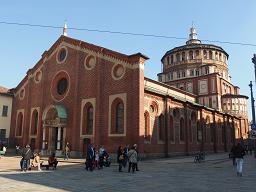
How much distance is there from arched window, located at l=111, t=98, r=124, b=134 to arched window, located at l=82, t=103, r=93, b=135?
10.6ft

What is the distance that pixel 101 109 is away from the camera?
91.0 feet

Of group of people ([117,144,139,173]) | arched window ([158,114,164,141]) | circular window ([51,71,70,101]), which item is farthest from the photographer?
circular window ([51,71,70,101])

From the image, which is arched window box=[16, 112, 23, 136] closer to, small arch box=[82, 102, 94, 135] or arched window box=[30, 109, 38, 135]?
arched window box=[30, 109, 38, 135]

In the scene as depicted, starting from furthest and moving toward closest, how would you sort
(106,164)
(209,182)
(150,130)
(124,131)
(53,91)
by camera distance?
(53,91) → (150,130) → (124,131) → (106,164) → (209,182)

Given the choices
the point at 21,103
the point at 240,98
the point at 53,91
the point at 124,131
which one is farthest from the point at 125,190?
the point at 240,98

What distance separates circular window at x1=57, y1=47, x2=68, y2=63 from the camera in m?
33.7

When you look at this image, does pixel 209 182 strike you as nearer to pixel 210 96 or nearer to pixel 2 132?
pixel 2 132

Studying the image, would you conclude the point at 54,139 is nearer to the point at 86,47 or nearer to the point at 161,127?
the point at 86,47

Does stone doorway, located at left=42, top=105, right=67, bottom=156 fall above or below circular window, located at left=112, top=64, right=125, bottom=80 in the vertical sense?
below

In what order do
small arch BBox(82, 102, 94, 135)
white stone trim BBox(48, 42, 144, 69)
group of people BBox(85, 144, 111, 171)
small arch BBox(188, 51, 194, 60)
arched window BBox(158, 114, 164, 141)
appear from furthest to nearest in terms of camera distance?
small arch BBox(188, 51, 194, 60), arched window BBox(158, 114, 164, 141), small arch BBox(82, 102, 94, 135), white stone trim BBox(48, 42, 144, 69), group of people BBox(85, 144, 111, 171)

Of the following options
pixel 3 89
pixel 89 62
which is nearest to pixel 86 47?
pixel 89 62

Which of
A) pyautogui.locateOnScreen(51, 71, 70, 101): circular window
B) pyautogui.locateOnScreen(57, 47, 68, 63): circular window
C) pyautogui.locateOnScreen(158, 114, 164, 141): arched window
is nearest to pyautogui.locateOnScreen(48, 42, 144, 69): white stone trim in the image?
pyautogui.locateOnScreen(57, 47, 68, 63): circular window

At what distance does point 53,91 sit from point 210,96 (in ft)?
92.7

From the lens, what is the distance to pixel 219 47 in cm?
5641
